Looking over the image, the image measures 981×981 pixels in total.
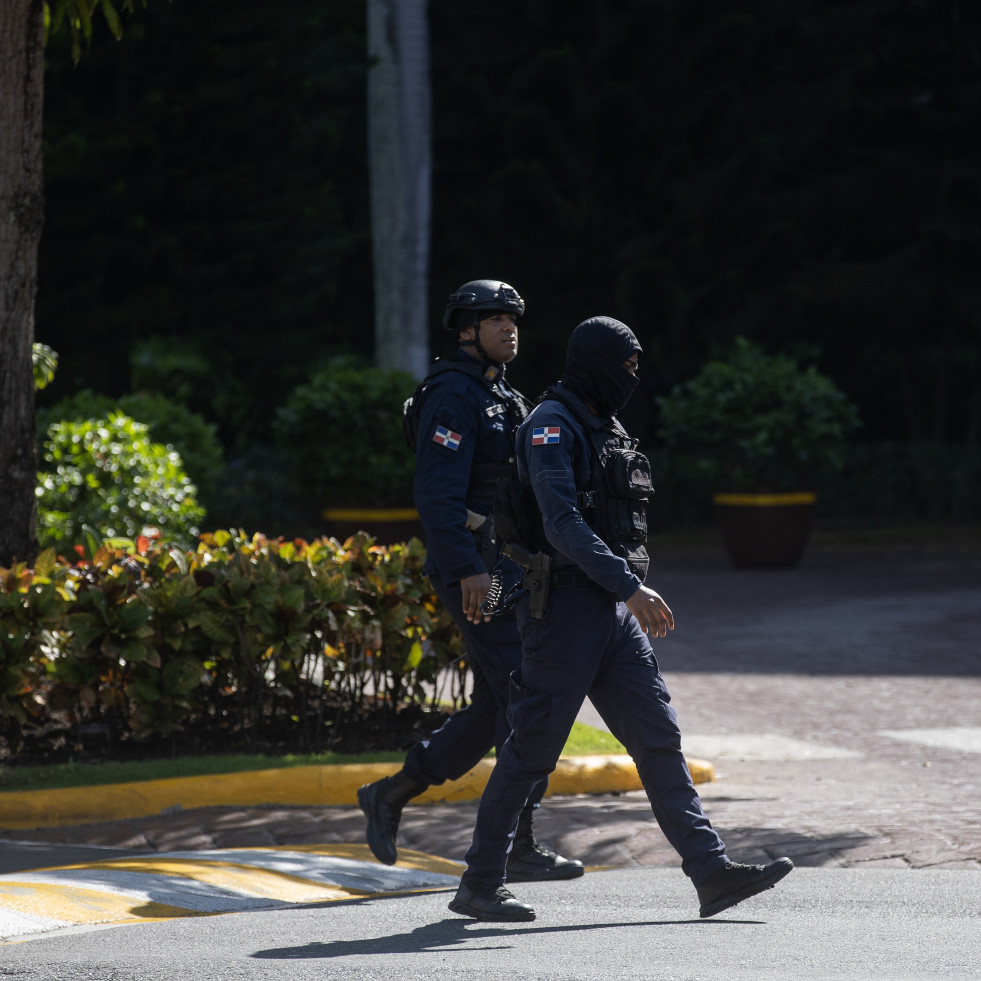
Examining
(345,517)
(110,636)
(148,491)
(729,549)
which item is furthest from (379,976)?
(729,549)

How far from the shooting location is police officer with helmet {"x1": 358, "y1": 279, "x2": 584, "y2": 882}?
5.85m

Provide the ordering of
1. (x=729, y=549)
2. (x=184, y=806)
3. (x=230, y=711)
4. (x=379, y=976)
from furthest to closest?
(x=729, y=549)
(x=230, y=711)
(x=184, y=806)
(x=379, y=976)

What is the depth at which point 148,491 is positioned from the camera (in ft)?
39.9

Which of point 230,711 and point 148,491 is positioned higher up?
point 148,491

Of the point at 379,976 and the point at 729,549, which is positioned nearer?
the point at 379,976

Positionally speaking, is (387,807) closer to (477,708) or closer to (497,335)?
(477,708)

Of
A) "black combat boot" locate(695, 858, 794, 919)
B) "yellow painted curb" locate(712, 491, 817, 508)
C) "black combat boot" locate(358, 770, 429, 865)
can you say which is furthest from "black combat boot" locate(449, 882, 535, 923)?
"yellow painted curb" locate(712, 491, 817, 508)

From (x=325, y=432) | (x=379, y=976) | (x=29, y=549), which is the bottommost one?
(x=379, y=976)

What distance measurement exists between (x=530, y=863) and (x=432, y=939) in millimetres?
1027

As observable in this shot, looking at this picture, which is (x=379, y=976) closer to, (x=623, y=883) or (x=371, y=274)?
(x=623, y=883)

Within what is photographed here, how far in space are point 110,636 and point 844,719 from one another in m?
4.22

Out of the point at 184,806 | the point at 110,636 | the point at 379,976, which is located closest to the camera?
the point at 379,976

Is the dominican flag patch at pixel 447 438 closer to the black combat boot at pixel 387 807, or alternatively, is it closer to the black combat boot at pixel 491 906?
the black combat boot at pixel 387 807

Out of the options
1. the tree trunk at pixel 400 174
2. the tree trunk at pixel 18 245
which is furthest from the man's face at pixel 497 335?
the tree trunk at pixel 400 174
